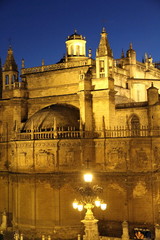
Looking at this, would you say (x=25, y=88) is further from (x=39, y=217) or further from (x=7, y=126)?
(x=39, y=217)

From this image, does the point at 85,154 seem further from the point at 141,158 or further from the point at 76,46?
the point at 76,46

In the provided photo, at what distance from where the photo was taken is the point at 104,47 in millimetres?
33656

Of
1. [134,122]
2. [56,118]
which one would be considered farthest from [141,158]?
[56,118]

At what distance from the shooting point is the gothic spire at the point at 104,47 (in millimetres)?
33469

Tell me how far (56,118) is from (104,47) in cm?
778

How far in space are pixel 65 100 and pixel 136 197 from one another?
36.6ft

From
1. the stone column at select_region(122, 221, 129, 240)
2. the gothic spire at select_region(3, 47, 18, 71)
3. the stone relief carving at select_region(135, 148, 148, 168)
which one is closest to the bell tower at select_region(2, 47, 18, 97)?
the gothic spire at select_region(3, 47, 18, 71)

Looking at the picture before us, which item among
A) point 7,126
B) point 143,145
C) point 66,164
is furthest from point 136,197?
point 7,126

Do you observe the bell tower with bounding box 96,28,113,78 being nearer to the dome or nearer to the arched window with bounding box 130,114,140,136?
the dome

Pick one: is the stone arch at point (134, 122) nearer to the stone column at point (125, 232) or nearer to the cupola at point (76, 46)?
the stone column at point (125, 232)

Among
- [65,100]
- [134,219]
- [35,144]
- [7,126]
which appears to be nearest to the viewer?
[134,219]

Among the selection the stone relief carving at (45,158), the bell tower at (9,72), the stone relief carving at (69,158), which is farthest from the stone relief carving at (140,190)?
the bell tower at (9,72)

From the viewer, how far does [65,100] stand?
35.2m

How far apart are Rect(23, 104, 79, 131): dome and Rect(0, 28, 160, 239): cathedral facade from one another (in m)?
0.09
